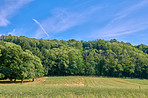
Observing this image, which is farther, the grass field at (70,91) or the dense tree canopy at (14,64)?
the dense tree canopy at (14,64)

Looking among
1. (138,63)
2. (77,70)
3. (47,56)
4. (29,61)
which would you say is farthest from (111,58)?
(29,61)

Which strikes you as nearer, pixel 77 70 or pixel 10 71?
pixel 10 71

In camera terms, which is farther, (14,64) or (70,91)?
(14,64)

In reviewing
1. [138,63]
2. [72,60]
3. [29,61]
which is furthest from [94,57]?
[29,61]

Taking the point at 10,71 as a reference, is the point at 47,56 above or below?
above

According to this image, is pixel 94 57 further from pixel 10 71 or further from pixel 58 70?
pixel 10 71

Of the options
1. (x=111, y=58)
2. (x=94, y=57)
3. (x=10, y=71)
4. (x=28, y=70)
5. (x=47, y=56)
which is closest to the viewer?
(x=10, y=71)

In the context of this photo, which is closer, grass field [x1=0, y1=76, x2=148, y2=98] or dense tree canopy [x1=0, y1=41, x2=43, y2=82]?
grass field [x1=0, y1=76, x2=148, y2=98]

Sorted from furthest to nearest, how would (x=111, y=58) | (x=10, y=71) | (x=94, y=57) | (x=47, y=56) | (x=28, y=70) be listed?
(x=94, y=57), (x=111, y=58), (x=47, y=56), (x=28, y=70), (x=10, y=71)

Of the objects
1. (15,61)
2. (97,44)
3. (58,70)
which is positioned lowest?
(58,70)

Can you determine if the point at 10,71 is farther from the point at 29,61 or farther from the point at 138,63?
the point at 138,63

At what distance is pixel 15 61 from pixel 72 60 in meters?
51.9

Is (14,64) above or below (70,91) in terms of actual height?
above

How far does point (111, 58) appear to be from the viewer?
9369 centimetres
